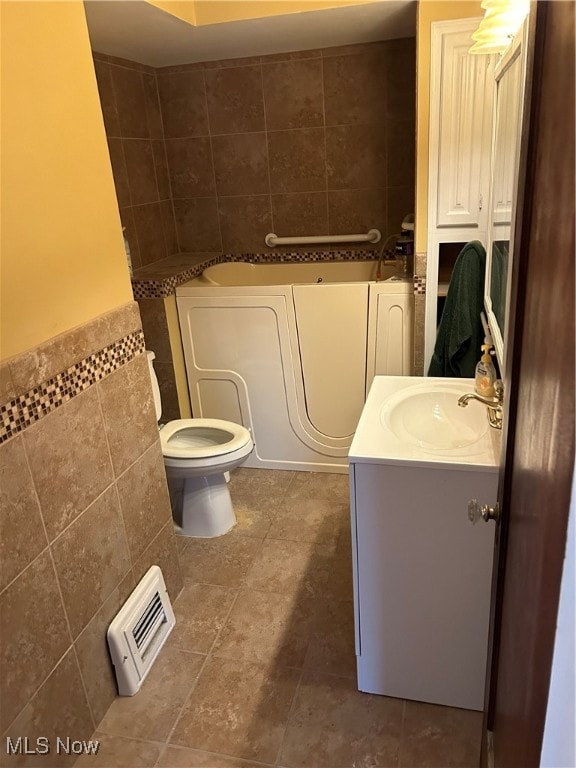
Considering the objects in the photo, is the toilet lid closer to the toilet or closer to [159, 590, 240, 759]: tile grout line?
the toilet

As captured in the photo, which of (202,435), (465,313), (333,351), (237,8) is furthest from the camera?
(333,351)

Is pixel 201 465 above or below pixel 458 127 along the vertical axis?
below

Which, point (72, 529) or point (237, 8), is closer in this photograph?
point (72, 529)

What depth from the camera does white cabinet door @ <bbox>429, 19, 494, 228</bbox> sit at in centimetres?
211

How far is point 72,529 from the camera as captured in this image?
1520mm

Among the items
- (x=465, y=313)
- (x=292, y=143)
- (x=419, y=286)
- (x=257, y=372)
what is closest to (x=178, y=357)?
(x=257, y=372)

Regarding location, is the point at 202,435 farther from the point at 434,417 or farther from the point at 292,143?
the point at 292,143

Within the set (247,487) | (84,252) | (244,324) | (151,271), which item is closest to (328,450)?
(247,487)

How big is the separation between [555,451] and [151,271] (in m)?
2.70

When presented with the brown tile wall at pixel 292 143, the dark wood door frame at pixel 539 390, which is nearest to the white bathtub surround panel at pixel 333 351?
the brown tile wall at pixel 292 143

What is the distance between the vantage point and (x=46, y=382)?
4.62 feet

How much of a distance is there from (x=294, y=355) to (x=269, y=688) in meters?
1.52

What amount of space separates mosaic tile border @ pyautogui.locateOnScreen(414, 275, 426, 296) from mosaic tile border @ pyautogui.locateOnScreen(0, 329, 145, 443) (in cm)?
129

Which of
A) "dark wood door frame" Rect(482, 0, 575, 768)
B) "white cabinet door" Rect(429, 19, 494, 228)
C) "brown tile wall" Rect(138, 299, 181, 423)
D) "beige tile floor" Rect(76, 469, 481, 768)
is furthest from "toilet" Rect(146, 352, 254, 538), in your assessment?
"dark wood door frame" Rect(482, 0, 575, 768)
